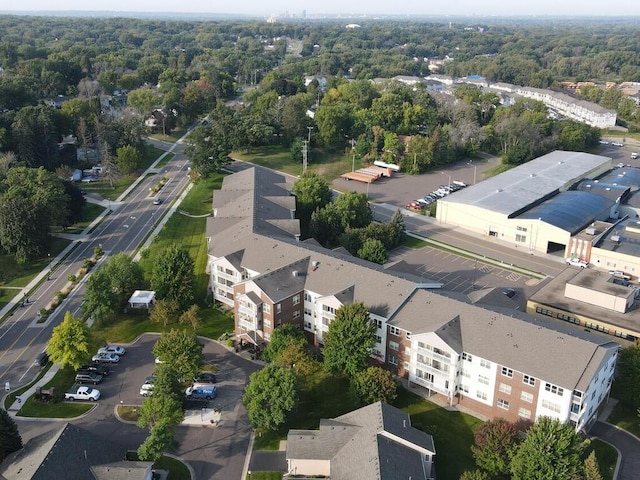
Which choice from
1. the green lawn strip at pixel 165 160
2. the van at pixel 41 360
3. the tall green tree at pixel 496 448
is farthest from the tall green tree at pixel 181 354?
the green lawn strip at pixel 165 160

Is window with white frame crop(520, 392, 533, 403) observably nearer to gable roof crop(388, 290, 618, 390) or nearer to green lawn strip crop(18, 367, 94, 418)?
gable roof crop(388, 290, 618, 390)

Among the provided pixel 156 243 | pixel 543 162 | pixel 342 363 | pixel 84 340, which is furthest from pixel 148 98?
pixel 342 363

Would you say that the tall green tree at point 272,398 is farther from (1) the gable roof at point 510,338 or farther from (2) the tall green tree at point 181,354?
(1) the gable roof at point 510,338

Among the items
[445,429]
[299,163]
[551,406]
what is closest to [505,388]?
[551,406]

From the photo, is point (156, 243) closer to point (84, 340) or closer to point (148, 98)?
point (84, 340)

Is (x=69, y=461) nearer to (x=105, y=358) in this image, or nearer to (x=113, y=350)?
(x=105, y=358)

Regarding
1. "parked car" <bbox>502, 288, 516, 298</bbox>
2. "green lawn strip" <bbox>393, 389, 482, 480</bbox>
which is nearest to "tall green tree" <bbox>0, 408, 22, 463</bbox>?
"green lawn strip" <bbox>393, 389, 482, 480</bbox>
